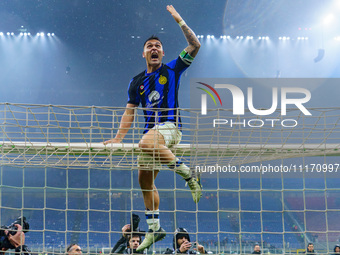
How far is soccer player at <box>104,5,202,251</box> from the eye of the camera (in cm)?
137

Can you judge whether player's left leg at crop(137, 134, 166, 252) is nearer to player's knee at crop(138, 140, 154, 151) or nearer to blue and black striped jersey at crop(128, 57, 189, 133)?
player's knee at crop(138, 140, 154, 151)

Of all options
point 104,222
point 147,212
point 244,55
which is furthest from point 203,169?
point 244,55

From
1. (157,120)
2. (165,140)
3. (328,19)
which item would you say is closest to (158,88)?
(157,120)

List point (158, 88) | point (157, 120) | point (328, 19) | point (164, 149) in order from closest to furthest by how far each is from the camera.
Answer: point (164, 149), point (157, 120), point (158, 88), point (328, 19)

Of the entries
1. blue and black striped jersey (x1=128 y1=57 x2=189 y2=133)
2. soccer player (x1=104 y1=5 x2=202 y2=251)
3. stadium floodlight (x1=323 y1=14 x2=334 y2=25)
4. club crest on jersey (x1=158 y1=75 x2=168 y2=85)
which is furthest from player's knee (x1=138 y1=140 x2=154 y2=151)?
stadium floodlight (x1=323 y1=14 x2=334 y2=25)

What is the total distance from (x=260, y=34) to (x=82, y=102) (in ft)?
11.1

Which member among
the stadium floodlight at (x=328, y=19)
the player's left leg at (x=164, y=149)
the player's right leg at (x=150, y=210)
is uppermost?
the stadium floodlight at (x=328, y=19)

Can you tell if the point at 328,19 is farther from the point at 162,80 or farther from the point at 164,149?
the point at 164,149

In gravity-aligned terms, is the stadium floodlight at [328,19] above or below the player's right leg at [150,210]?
above

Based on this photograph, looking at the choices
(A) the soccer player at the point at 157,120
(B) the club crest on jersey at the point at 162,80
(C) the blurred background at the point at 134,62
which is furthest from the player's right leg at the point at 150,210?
(C) the blurred background at the point at 134,62

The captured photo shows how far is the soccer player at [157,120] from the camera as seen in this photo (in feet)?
4.49

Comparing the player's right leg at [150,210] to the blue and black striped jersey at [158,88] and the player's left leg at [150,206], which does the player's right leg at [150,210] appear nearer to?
the player's left leg at [150,206]

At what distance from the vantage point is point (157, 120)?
1465 millimetres

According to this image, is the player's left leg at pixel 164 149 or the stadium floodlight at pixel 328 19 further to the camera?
the stadium floodlight at pixel 328 19
